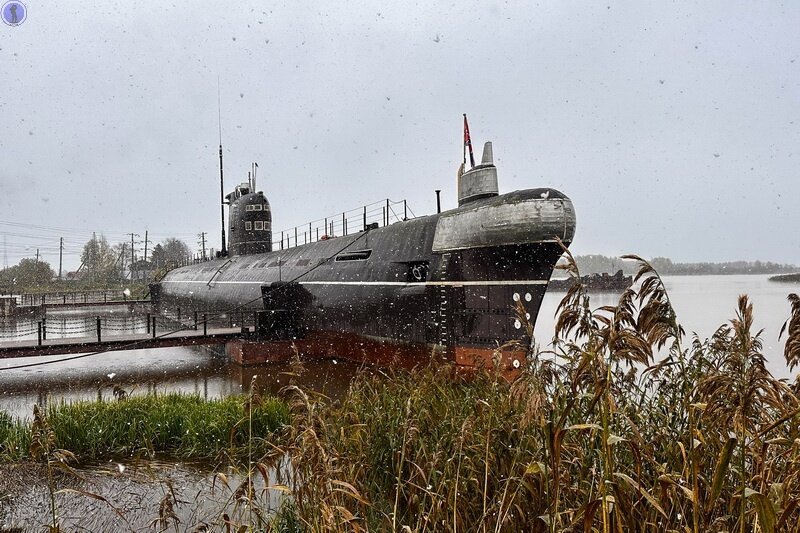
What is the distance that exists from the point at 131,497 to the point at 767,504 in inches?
226

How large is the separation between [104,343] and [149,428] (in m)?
7.53

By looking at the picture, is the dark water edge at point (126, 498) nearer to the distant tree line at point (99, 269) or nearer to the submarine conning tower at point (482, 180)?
the submarine conning tower at point (482, 180)

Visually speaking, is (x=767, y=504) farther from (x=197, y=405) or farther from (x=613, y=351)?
(x=197, y=405)

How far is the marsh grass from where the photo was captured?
1.69 m

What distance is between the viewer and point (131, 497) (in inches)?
203

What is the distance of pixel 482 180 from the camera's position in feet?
35.1

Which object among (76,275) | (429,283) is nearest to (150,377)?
(429,283)

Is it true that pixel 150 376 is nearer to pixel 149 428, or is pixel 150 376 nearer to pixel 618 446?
pixel 149 428

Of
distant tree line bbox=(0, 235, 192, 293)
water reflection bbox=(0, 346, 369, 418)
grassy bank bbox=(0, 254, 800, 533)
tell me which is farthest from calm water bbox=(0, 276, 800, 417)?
distant tree line bbox=(0, 235, 192, 293)

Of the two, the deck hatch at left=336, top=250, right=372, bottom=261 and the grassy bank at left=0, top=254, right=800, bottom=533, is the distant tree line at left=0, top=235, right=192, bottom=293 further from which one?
the grassy bank at left=0, top=254, right=800, bottom=533

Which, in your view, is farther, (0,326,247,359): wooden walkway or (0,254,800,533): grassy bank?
(0,326,247,359): wooden walkway

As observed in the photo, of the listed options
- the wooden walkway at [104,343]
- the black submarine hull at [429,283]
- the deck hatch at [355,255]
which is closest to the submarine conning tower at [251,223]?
the black submarine hull at [429,283]

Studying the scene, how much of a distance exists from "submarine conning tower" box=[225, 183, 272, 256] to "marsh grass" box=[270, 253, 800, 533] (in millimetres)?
18807

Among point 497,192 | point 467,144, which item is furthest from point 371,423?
point 467,144
